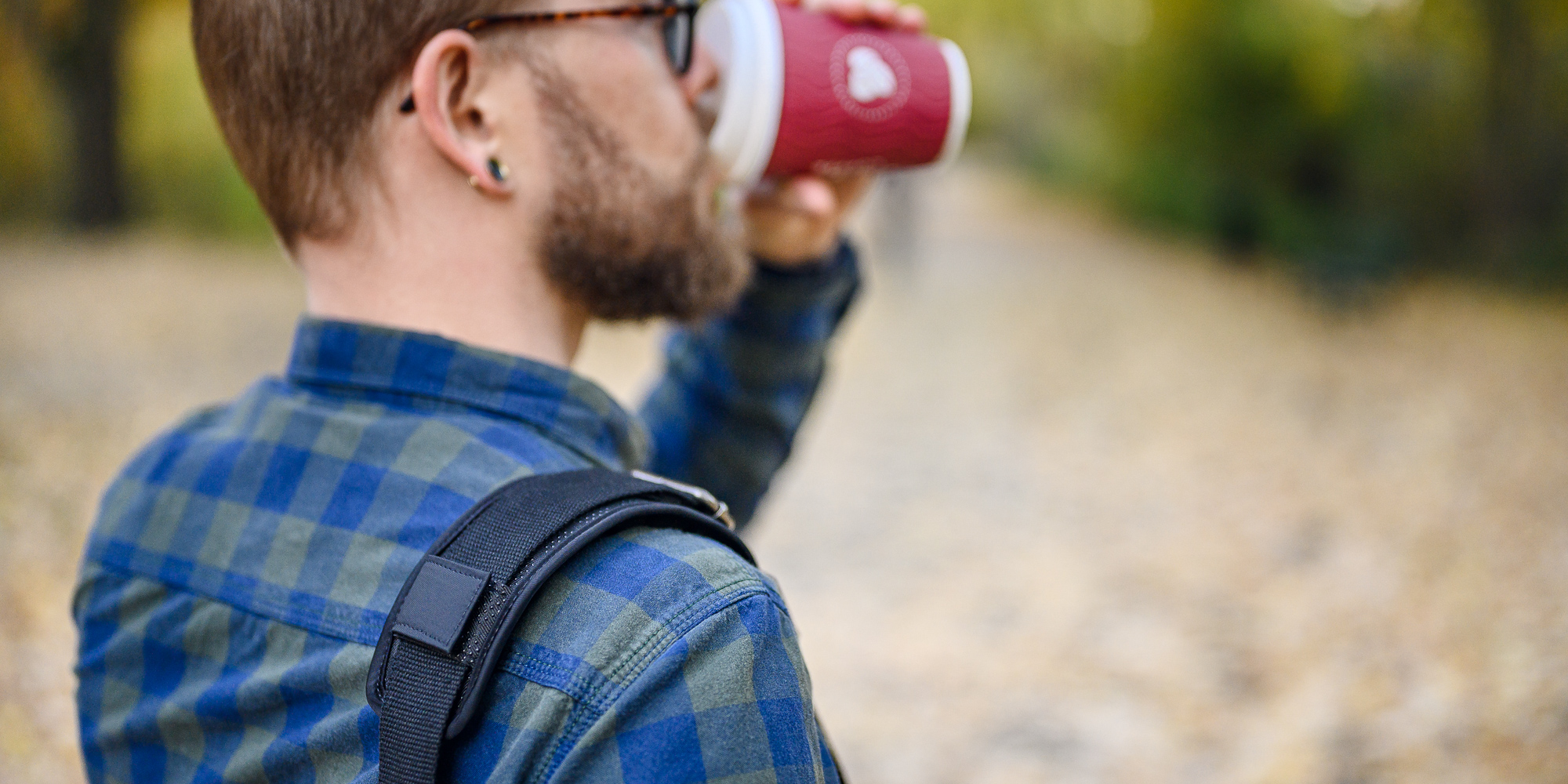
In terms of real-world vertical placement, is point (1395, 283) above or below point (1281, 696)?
above

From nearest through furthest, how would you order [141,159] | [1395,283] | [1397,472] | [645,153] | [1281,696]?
[645,153] → [1281,696] → [1397,472] → [1395,283] → [141,159]

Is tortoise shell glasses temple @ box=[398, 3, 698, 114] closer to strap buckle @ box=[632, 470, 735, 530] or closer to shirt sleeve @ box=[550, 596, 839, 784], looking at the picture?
strap buckle @ box=[632, 470, 735, 530]

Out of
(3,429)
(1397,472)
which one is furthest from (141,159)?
(1397,472)

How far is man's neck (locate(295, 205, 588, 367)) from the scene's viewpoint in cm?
121

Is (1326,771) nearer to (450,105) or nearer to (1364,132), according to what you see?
(450,105)

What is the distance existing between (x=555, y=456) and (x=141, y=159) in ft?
48.7

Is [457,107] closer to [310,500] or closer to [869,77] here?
[310,500]

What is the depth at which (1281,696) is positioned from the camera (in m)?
4.01

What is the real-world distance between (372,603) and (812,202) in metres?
0.81

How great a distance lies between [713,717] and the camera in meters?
0.86

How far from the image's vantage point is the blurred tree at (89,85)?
11.4m

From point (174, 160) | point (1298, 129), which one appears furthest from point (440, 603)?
point (174, 160)

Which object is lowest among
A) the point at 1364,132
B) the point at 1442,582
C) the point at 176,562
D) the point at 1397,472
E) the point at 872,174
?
the point at 176,562

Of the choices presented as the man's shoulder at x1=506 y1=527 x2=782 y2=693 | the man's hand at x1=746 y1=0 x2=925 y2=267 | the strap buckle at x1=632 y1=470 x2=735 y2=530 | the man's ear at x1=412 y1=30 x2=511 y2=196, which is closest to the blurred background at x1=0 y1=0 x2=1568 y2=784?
the man's hand at x1=746 y1=0 x2=925 y2=267
